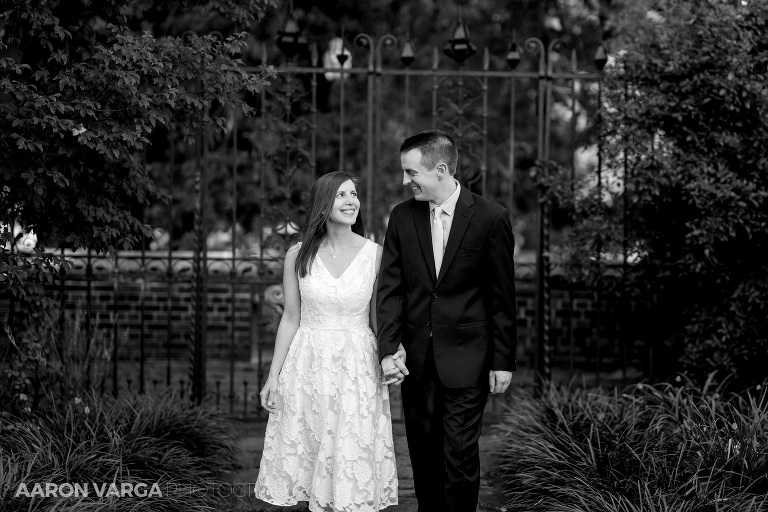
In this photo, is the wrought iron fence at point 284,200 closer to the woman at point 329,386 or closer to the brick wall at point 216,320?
the brick wall at point 216,320

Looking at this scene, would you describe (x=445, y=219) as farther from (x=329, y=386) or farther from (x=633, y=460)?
(x=633, y=460)

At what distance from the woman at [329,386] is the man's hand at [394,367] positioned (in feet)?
0.09

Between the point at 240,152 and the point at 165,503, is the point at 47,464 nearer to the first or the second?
the point at 165,503

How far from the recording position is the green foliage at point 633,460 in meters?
3.57

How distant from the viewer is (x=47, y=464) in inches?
149

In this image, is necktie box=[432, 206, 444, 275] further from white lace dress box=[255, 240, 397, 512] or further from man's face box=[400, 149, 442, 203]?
white lace dress box=[255, 240, 397, 512]

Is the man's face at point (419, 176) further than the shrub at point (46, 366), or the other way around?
the shrub at point (46, 366)

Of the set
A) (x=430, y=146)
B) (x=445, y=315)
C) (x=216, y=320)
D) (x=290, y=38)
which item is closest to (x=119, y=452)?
(x=445, y=315)

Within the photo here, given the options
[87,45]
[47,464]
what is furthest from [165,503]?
[87,45]

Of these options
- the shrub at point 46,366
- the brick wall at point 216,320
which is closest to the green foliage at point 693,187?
the brick wall at point 216,320

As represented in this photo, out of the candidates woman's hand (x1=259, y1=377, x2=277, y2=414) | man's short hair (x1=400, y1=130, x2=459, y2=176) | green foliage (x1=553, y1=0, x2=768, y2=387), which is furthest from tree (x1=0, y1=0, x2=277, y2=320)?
green foliage (x1=553, y1=0, x2=768, y2=387)

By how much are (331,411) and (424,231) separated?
92 cm

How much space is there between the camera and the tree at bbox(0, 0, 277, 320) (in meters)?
4.09

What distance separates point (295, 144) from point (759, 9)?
332 cm
